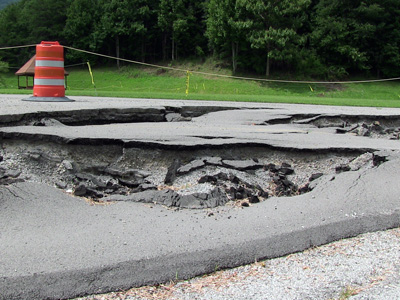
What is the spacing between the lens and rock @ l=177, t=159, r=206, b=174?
4.92m

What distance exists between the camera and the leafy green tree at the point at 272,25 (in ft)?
115

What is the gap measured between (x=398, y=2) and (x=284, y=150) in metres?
40.3

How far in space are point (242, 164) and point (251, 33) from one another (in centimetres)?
3336

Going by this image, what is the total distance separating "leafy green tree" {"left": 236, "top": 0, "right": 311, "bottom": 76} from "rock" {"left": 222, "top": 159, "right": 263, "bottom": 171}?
3111 centimetres

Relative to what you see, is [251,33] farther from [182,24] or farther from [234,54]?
[182,24]

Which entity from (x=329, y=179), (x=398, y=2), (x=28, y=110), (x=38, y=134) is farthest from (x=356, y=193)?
(x=398, y=2)

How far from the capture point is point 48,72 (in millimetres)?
9078

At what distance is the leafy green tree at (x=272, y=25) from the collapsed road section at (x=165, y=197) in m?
29.1

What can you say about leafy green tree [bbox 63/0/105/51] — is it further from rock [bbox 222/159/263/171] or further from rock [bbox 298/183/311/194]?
Answer: rock [bbox 298/183/311/194]

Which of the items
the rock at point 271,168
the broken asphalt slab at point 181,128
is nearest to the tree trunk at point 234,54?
the broken asphalt slab at point 181,128

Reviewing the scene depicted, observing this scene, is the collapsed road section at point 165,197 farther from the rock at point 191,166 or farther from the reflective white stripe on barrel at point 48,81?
the reflective white stripe on barrel at point 48,81

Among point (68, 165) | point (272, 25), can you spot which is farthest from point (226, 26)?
point (68, 165)

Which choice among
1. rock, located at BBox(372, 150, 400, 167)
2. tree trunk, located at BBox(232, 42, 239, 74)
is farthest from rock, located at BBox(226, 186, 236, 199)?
tree trunk, located at BBox(232, 42, 239, 74)

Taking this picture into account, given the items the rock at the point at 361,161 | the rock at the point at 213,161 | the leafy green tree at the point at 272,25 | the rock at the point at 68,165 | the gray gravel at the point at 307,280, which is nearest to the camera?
the gray gravel at the point at 307,280
